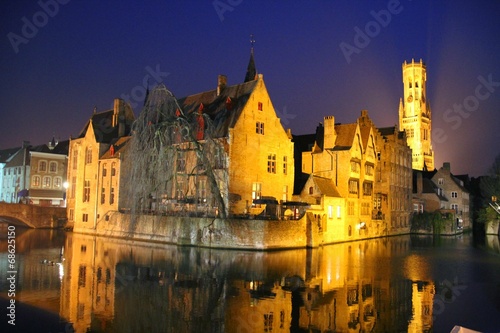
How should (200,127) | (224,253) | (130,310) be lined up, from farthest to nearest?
(200,127) → (224,253) → (130,310)

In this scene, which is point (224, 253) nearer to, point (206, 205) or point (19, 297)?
point (206, 205)

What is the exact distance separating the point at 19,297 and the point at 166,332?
26.7ft

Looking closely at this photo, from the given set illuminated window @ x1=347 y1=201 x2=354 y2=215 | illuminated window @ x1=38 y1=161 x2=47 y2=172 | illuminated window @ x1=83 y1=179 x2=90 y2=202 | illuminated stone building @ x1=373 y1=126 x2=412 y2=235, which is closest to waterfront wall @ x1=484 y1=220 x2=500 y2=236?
illuminated stone building @ x1=373 y1=126 x2=412 y2=235

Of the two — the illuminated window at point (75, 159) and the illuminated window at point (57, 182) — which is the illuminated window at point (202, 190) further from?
the illuminated window at point (57, 182)

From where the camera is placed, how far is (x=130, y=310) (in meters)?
17.6

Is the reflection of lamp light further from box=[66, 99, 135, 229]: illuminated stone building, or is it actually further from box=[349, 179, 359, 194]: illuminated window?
box=[66, 99, 135, 229]: illuminated stone building

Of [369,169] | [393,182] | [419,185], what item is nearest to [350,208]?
[369,169]

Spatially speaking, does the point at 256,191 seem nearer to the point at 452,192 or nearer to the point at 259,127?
the point at 259,127

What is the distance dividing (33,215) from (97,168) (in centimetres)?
1456

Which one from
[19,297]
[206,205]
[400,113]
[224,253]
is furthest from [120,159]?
[400,113]

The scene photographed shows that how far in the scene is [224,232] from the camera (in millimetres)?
39781

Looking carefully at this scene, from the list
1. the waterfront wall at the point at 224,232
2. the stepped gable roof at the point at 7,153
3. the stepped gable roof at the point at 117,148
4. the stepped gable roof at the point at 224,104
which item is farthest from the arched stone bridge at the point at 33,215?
the stepped gable roof at the point at 7,153

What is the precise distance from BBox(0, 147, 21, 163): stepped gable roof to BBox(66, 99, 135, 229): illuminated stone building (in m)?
33.9

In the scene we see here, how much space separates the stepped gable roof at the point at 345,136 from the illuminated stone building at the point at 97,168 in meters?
26.5
